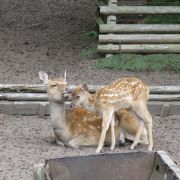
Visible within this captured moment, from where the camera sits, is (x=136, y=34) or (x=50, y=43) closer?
(x=136, y=34)

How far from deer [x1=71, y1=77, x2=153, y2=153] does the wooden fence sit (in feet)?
14.5

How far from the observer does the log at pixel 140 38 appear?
37.7 feet

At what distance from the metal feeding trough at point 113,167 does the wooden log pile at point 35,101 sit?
13.5 feet

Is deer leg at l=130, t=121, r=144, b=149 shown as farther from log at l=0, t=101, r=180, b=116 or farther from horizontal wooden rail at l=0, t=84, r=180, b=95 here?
horizontal wooden rail at l=0, t=84, r=180, b=95

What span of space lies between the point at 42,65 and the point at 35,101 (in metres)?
2.57

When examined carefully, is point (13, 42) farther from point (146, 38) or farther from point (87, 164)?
point (87, 164)

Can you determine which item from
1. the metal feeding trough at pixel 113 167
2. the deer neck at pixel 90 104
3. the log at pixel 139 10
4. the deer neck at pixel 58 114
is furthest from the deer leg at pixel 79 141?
the log at pixel 139 10

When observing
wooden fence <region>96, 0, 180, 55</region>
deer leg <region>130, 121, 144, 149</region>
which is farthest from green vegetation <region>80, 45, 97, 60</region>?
deer leg <region>130, 121, 144, 149</region>

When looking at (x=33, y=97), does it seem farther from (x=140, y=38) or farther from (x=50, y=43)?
(x=50, y=43)

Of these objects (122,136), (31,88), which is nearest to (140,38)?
(31,88)

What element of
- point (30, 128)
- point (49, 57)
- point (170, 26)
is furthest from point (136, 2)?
point (30, 128)

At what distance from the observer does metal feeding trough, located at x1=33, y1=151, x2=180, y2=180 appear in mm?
4465

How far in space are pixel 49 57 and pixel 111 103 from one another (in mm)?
5120

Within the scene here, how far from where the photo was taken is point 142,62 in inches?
443
